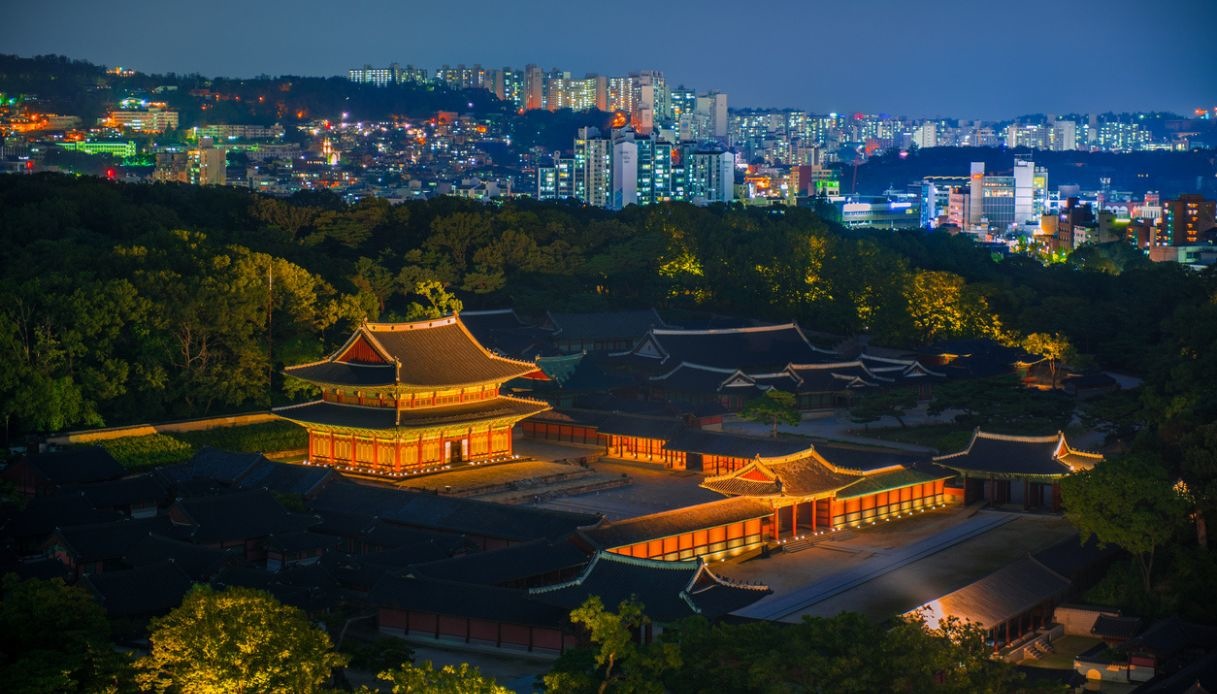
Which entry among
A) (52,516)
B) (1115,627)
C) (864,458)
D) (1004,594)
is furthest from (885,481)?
(52,516)

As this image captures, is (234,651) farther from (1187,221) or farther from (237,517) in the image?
(1187,221)

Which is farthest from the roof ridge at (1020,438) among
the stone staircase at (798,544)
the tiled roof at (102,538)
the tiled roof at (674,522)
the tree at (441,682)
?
the tree at (441,682)

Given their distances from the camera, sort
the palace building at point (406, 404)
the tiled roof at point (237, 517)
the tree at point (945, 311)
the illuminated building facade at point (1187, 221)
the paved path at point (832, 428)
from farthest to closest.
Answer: the illuminated building facade at point (1187, 221) → the tree at point (945, 311) → the paved path at point (832, 428) → the palace building at point (406, 404) → the tiled roof at point (237, 517)

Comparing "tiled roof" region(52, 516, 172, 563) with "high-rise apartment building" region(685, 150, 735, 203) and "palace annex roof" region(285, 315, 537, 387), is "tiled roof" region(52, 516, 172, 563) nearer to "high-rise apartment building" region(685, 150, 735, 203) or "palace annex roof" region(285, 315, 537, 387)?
"palace annex roof" region(285, 315, 537, 387)

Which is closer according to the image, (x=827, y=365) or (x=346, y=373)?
(x=346, y=373)

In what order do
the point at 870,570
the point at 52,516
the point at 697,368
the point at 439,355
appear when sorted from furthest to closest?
the point at 697,368
the point at 439,355
the point at 52,516
the point at 870,570

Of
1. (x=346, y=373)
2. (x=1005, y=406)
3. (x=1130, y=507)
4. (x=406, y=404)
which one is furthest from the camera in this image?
(x=1005, y=406)

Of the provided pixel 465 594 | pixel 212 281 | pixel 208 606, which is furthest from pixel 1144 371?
pixel 208 606

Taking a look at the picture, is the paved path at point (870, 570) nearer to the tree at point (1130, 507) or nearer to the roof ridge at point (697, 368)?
the tree at point (1130, 507)
